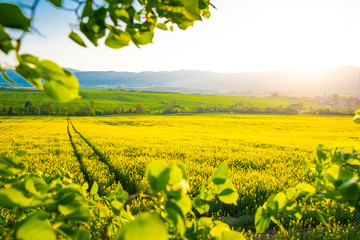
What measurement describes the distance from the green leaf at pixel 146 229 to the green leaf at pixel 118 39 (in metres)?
0.46

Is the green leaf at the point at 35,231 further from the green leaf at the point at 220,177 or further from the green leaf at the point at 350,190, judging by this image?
the green leaf at the point at 350,190

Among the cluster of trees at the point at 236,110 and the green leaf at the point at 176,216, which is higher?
the green leaf at the point at 176,216

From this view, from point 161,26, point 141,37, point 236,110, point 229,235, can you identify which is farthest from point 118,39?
point 236,110

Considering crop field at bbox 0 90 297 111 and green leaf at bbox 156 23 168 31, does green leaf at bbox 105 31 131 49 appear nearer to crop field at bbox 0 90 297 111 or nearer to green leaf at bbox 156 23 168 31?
green leaf at bbox 156 23 168 31

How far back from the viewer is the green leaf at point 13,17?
355 millimetres

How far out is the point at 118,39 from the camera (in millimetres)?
574

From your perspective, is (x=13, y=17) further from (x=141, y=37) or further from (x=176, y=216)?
(x=176, y=216)

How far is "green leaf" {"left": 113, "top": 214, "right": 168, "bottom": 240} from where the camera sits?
300 mm

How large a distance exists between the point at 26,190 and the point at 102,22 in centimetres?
44

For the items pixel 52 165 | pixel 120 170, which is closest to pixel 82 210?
pixel 120 170

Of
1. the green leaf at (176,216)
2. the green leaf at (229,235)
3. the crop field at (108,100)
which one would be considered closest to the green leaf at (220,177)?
the green leaf at (229,235)

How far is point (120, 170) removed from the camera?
24.7 feet

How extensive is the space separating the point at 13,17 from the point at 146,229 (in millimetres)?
423

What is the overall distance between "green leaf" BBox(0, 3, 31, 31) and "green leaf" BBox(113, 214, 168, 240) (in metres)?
0.39
